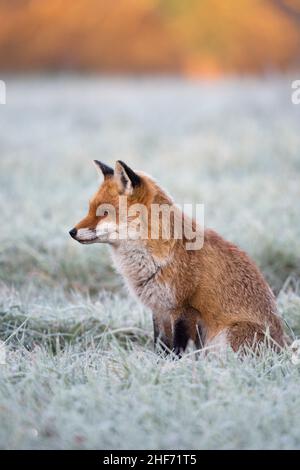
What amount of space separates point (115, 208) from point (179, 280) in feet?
2.17

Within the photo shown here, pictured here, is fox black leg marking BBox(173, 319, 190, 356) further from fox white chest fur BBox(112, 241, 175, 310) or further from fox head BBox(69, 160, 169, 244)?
fox head BBox(69, 160, 169, 244)

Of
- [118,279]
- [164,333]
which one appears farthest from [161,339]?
[118,279]

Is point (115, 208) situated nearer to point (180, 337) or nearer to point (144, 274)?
point (144, 274)

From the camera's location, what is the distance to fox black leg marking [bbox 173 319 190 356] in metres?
4.44

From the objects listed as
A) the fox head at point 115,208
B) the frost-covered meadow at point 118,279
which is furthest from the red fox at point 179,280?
the frost-covered meadow at point 118,279

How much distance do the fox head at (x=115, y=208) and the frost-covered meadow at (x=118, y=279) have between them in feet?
2.45

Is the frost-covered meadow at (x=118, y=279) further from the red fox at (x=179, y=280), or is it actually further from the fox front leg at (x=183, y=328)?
the red fox at (x=179, y=280)

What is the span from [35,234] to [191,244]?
322 cm

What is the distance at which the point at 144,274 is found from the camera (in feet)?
15.0

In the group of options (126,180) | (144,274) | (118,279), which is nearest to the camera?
(126,180)

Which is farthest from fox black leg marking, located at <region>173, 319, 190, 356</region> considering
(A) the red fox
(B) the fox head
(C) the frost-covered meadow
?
(B) the fox head

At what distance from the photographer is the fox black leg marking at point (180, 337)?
4.44 m

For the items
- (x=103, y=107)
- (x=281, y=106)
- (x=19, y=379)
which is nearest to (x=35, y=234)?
(x=19, y=379)

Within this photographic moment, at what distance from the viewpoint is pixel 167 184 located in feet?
32.1
